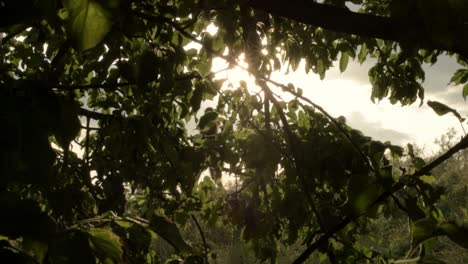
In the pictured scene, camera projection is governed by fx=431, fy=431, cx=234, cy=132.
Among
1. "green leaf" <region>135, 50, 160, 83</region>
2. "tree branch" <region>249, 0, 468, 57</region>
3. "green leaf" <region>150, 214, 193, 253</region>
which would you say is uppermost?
"green leaf" <region>135, 50, 160, 83</region>

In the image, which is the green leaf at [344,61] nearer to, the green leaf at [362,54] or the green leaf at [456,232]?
the green leaf at [362,54]

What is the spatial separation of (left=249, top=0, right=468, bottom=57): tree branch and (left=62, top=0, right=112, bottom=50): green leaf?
40.1 inches

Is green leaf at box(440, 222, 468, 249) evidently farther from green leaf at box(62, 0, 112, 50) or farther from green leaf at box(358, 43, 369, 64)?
green leaf at box(358, 43, 369, 64)

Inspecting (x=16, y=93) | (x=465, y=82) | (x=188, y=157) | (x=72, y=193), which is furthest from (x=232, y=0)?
(x=465, y=82)

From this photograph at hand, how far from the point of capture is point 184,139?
10.2 feet

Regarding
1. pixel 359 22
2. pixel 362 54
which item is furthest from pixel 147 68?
pixel 362 54

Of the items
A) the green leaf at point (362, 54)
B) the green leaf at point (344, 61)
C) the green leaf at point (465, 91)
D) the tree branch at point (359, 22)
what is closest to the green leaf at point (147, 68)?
the tree branch at point (359, 22)

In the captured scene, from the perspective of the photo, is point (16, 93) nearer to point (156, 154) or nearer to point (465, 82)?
point (156, 154)

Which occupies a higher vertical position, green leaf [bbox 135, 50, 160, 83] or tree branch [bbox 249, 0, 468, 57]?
green leaf [bbox 135, 50, 160, 83]

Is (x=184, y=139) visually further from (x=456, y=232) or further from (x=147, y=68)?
(x=456, y=232)

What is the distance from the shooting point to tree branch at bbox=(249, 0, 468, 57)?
145cm

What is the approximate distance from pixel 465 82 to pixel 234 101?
5.85 feet

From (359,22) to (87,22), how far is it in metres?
1.19

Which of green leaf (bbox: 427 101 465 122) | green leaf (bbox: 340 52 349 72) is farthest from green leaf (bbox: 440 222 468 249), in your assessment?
green leaf (bbox: 340 52 349 72)
